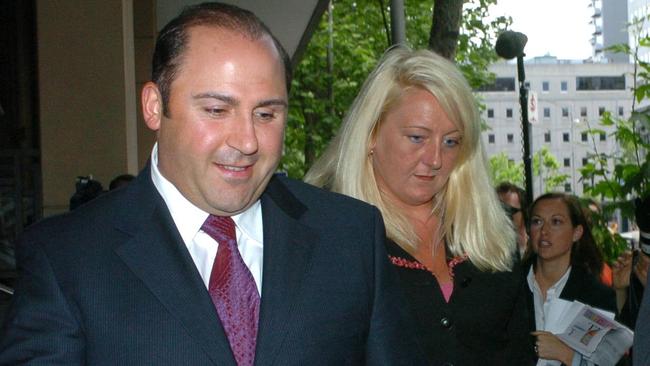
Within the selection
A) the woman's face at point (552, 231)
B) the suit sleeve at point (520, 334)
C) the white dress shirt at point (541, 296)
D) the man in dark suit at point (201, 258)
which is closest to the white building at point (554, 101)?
the woman's face at point (552, 231)

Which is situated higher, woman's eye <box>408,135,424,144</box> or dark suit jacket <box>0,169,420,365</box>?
woman's eye <box>408,135,424,144</box>

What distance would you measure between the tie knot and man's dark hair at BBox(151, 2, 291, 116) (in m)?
0.27

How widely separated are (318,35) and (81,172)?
2160 centimetres

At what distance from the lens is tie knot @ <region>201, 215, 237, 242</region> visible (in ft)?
7.76

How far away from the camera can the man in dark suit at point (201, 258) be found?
2176 millimetres

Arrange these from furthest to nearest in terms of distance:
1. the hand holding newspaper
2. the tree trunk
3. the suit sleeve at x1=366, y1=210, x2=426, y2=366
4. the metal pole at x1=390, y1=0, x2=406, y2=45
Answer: the metal pole at x1=390, y1=0, x2=406, y2=45
the tree trunk
the hand holding newspaper
the suit sleeve at x1=366, y1=210, x2=426, y2=366

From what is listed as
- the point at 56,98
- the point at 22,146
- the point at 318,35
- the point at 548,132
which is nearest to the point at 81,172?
the point at 56,98

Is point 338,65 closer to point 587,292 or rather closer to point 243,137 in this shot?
point 587,292

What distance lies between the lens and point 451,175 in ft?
12.4

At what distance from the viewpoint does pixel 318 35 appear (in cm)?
2941

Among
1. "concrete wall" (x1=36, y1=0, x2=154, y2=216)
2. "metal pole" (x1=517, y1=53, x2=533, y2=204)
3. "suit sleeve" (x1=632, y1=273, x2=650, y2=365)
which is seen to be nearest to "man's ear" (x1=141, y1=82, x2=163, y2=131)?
"suit sleeve" (x1=632, y1=273, x2=650, y2=365)

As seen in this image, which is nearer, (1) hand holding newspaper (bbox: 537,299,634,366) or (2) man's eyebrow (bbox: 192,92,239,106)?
(2) man's eyebrow (bbox: 192,92,239,106)

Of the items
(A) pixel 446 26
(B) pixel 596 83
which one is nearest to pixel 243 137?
(A) pixel 446 26

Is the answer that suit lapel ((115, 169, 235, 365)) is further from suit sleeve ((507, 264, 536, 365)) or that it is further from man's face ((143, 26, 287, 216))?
suit sleeve ((507, 264, 536, 365))
